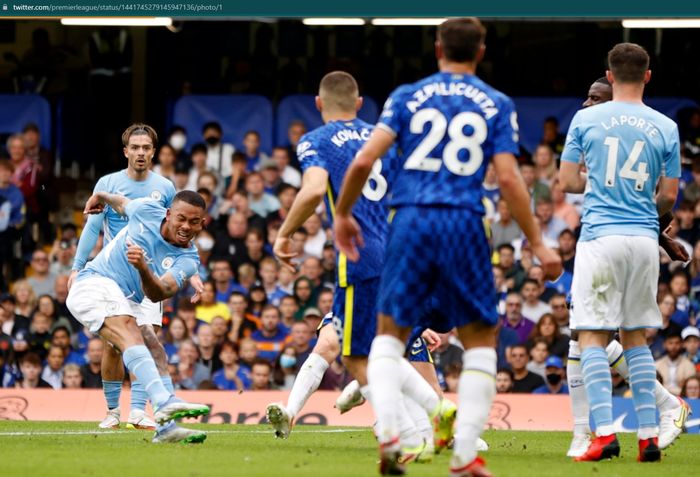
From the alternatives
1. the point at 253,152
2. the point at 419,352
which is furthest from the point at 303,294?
the point at 419,352

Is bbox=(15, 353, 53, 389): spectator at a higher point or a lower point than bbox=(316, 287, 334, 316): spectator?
lower

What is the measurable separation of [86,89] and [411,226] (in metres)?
15.5

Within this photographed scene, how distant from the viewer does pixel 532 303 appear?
1802cm

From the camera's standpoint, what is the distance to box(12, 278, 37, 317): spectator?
61.8 feet

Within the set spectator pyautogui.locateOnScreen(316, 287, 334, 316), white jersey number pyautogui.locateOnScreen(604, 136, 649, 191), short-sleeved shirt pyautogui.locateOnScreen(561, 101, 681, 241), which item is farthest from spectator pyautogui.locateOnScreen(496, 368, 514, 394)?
white jersey number pyautogui.locateOnScreen(604, 136, 649, 191)

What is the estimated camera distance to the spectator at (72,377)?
56.8 ft

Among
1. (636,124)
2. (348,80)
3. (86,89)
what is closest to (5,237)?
(86,89)

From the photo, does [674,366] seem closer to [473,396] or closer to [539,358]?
[539,358]

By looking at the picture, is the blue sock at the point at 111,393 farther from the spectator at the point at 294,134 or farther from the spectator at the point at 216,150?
the spectator at the point at 294,134

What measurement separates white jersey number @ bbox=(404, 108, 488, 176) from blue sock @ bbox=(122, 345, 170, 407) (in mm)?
3230

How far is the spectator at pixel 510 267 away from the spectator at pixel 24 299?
6315 millimetres

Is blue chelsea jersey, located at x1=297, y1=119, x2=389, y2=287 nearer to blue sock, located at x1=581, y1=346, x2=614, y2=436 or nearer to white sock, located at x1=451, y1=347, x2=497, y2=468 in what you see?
blue sock, located at x1=581, y1=346, x2=614, y2=436

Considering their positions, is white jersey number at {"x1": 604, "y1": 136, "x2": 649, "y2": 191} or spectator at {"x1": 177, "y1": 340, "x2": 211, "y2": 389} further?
spectator at {"x1": 177, "y1": 340, "x2": 211, "y2": 389}

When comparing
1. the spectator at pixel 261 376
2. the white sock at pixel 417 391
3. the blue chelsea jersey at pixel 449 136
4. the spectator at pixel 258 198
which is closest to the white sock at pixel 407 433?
A: the white sock at pixel 417 391
